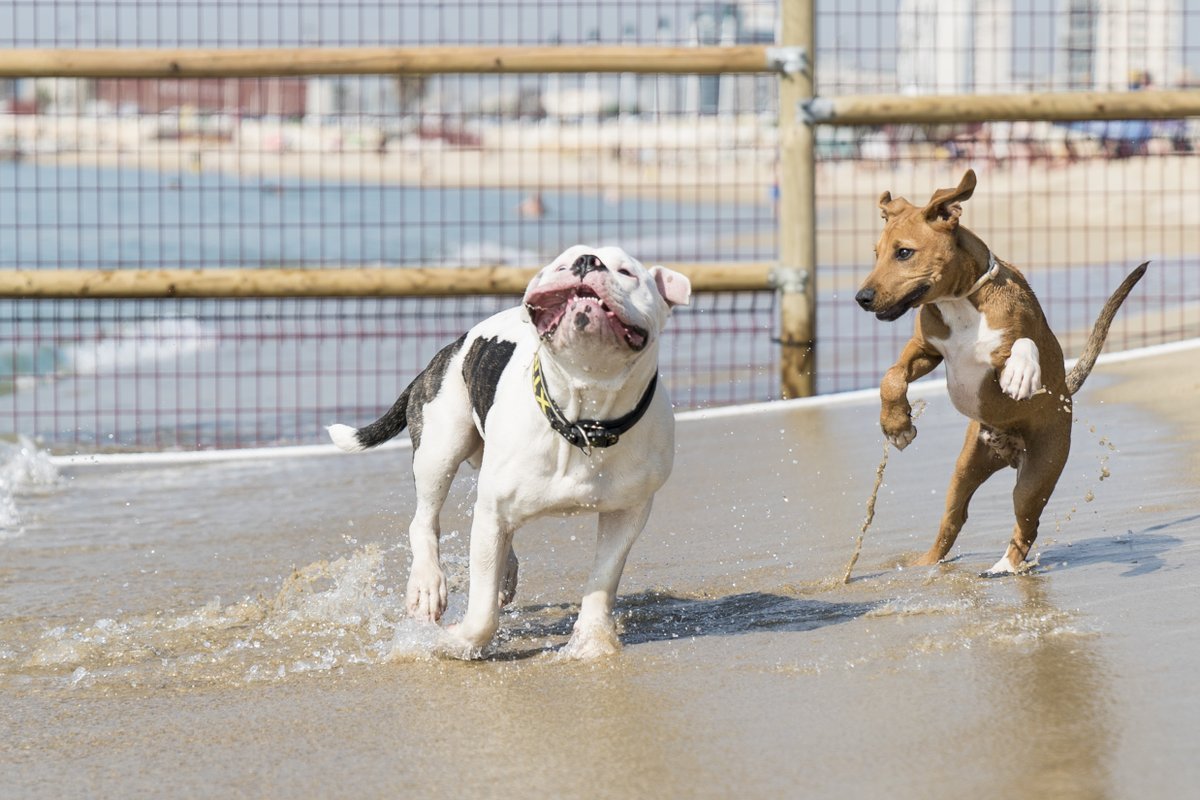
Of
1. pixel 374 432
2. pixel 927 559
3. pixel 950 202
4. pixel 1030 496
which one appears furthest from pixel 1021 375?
pixel 374 432

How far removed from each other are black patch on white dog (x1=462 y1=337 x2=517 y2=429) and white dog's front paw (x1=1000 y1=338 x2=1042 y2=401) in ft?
3.99

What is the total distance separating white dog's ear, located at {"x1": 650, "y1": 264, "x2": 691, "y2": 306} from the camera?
367 cm

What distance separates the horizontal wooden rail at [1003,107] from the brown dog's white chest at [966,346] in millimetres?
3329

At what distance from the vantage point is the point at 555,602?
4582 millimetres

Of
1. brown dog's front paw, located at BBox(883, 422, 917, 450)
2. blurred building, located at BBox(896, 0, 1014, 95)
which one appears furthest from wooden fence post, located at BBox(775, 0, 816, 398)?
brown dog's front paw, located at BBox(883, 422, 917, 450)

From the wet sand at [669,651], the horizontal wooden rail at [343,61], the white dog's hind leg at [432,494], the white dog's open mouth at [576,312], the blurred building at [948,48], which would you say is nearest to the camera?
the wet sand at [669,651]

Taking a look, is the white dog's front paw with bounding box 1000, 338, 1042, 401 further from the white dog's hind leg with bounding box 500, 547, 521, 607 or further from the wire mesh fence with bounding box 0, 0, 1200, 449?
the wire mesh fence with bounding box 0, 0, 1200, 449

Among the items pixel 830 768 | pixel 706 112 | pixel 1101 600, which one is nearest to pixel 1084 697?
pixel 830 768

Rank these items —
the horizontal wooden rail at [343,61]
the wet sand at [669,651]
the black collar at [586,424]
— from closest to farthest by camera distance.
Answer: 1. the wet sand at [669,651]
2. the black collar at [586,424]
3. the horizontal wooden rail at [343,61]

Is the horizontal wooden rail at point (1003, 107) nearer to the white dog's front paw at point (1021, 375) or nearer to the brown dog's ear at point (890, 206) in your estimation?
the brown dog's ear at point (890, 206)

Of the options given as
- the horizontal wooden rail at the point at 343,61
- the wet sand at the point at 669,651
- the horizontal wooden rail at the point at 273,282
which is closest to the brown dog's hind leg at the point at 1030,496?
the wet sand at the point at 669,651

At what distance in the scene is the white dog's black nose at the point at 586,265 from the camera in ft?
11.3

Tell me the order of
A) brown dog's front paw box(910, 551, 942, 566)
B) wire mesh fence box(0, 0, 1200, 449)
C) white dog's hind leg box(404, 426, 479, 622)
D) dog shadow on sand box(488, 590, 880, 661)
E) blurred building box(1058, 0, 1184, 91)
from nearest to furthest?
dog shadow on sand box(488, 590, 880, 661)
white dog's hind leg box(404, 426, 479, 622)
brown dog's front paw box(910, 551, 942, 566)
wire mesh fence box(0, 0, 1200, 449)
blurred building box(1058, 0, 1184, 91)

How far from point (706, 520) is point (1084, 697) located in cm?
259
